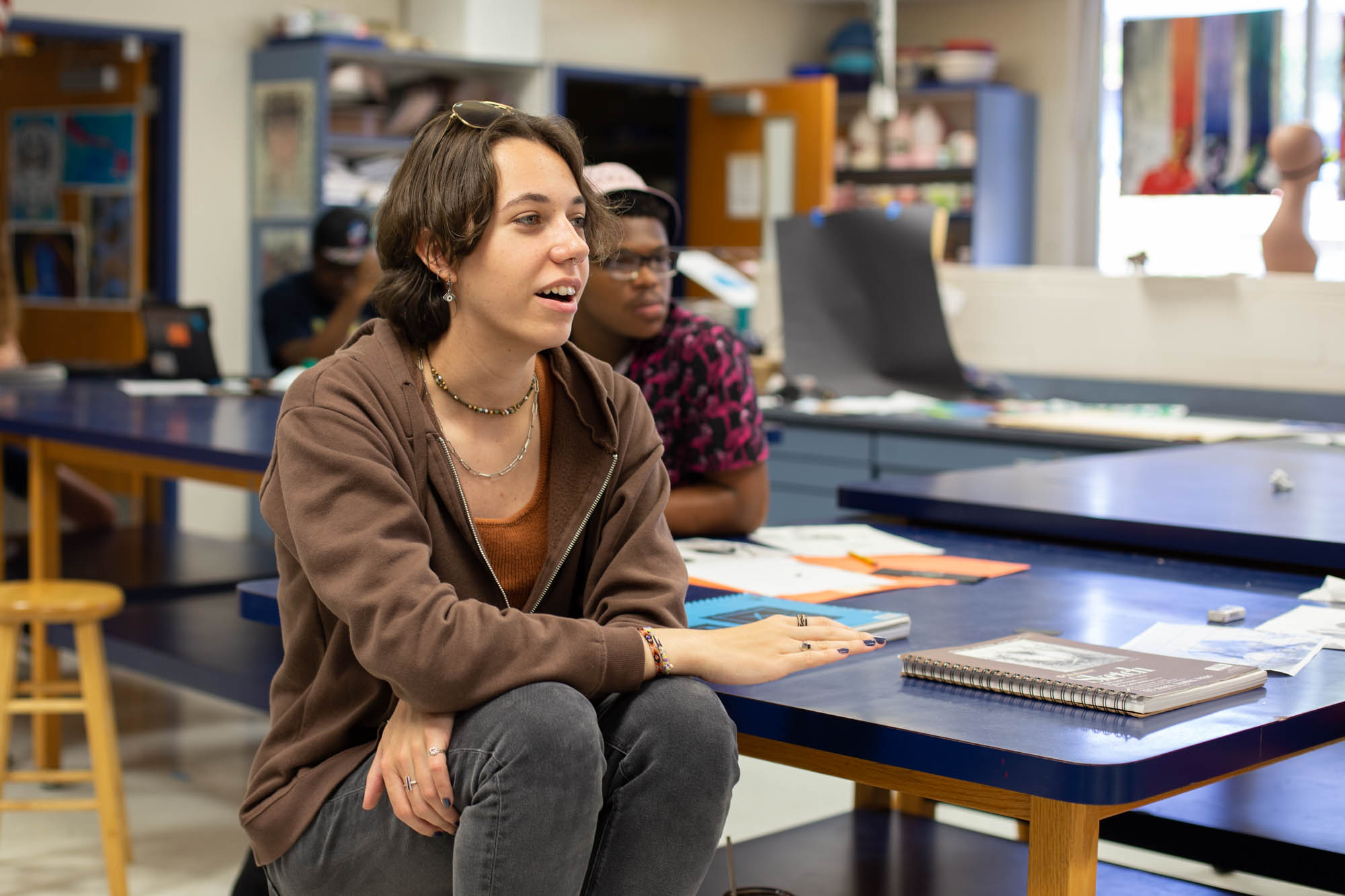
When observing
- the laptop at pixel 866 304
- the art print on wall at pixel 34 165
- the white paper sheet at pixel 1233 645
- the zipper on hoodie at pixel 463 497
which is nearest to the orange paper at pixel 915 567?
the white paper sheet at pixel 1233 645

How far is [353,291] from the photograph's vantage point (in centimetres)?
495

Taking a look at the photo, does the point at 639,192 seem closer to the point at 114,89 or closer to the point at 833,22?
the point at 114,89

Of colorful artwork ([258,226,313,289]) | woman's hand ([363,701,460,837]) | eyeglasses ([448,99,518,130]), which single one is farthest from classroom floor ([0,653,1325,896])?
colorful artwork ([258,226,313,289])

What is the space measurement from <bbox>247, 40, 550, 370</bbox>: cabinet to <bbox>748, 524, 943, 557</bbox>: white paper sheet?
4352mm

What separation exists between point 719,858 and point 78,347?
5.69 m

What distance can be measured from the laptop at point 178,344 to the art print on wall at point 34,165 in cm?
267

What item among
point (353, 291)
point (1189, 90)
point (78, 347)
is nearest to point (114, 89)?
point (78, 347)

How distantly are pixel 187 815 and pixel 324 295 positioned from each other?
2177mm

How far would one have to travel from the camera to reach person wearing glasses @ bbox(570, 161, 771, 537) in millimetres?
2477

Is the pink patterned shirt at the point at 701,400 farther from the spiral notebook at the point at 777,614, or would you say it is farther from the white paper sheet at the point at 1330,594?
the white paper sheet at the point at 1330,594

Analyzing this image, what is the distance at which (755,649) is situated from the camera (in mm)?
1487

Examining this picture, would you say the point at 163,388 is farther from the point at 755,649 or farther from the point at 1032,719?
the point at 1032,719

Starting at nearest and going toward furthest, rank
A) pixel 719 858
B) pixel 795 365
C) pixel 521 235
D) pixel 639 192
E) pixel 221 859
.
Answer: pixel 521 235, pixel 719 858, pixel 639 192, pixel 221 859, pixel 795 365

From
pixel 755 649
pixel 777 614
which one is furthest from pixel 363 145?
pixel 755 649
